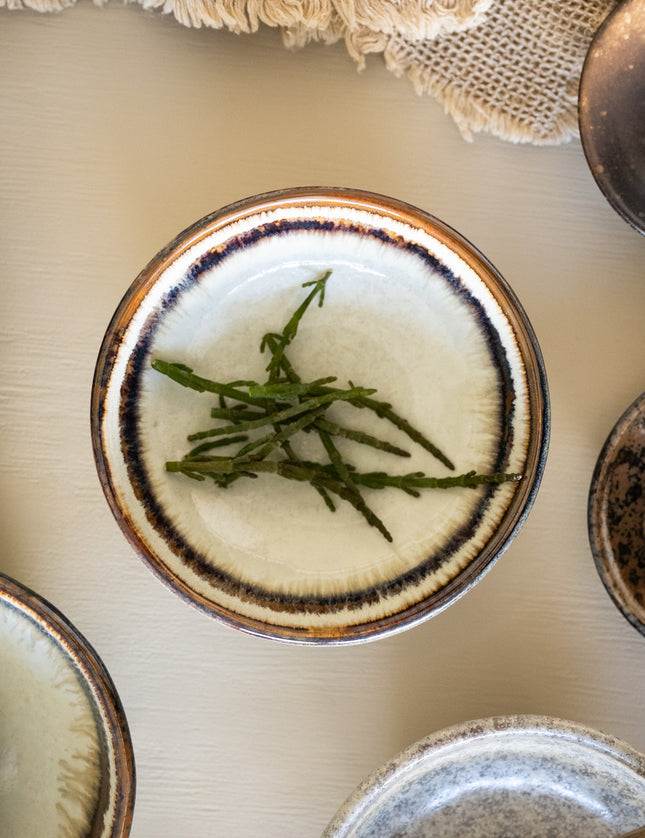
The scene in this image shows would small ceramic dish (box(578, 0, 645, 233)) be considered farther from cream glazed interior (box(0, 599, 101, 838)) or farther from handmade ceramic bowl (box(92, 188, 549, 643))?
cream glazed interior (box(0, 599, 101, 838))

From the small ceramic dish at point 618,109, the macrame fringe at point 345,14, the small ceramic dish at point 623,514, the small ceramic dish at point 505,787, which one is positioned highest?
the macrame fringe at point 345,14

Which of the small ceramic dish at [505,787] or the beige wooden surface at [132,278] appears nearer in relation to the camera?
the small ceramic dish at [505,787]

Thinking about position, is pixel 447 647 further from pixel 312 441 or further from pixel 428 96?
pixel 428 96

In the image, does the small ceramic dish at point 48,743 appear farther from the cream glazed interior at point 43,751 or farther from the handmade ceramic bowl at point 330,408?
the handmade ceramic bowl at point 330,408

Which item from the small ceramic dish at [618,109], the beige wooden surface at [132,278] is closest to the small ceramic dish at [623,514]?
the beige wooden surface at [132,278]

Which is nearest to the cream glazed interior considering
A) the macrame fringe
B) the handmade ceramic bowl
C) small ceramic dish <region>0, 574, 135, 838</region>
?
small ceramic dish <region>0, 574, 135, 838</region>

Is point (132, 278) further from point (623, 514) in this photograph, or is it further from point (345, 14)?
point (623, 514)
